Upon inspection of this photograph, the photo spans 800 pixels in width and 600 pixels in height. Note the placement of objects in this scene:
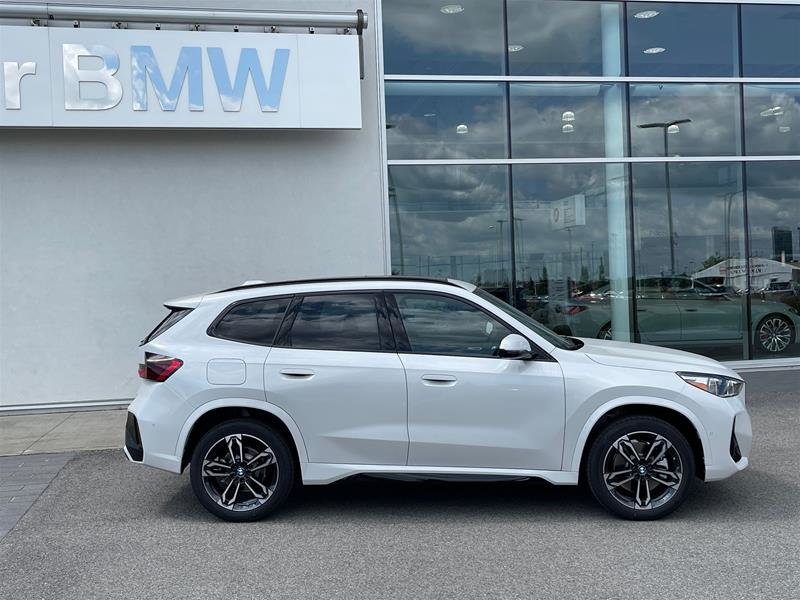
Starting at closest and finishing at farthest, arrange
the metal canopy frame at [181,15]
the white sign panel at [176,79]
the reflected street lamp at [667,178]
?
the white sign panel at [176,79], the metal canopy frame at [181,15], the reflected street lamp at [667,178]

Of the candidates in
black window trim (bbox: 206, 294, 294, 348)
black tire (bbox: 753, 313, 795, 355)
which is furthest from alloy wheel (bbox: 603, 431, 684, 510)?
black tire (bbox: 753, 313, 795, 355)

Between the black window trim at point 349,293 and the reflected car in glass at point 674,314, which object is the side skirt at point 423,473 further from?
the reflected car in glass at point 674,314

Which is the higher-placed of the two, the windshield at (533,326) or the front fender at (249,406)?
the windshield at (533,326)

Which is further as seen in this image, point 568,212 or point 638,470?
point 568,212

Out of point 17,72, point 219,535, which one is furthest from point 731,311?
point 17,72

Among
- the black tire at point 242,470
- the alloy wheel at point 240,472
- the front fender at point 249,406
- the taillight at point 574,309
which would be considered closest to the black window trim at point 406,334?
the front fender at point 249,406

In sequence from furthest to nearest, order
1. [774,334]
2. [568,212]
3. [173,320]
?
[774,334]
[568,212]
[173,320]

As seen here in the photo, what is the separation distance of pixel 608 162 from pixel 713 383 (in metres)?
6.53

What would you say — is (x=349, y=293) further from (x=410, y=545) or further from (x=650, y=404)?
(x=650, y=404)

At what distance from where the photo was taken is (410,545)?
Result: 4.92m

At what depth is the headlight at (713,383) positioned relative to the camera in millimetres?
5309

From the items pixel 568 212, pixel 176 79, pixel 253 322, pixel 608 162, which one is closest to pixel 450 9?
pixel 608 162

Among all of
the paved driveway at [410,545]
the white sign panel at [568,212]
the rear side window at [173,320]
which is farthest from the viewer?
the white sign panel at [568,212]

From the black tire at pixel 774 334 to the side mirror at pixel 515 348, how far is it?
7.91 m
